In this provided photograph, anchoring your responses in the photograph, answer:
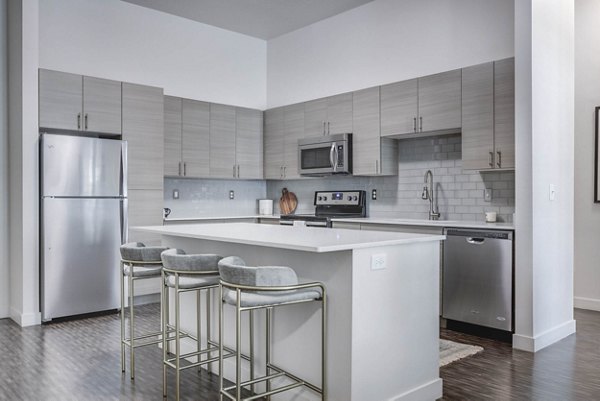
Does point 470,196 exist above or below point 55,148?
below

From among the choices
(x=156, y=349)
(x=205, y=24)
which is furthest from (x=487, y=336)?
(x=205, y=24)

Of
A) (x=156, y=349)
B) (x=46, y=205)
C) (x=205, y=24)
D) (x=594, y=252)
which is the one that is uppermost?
(x=205, y=24)

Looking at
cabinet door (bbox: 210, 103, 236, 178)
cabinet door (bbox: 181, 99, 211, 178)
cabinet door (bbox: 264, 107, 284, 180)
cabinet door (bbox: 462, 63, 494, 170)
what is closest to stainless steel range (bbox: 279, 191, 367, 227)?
cabinet door (bbox: 264, 107, 284, 180)

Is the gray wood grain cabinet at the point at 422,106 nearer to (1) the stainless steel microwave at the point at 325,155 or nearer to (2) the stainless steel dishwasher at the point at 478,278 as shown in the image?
(1) the stainless steel microwave at the point at 325,155

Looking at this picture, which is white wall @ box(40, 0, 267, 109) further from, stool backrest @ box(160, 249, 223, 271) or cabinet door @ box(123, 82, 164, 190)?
stool backrest @ box(160, 249, 223, 271)

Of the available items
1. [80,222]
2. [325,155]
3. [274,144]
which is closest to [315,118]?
[325,155]

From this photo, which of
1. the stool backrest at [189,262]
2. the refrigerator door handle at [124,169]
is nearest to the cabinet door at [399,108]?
the refrigerator door handle at [124,169]

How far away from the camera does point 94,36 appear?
5160 mm

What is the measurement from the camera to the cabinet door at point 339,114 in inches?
213

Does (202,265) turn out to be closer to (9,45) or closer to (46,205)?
A: (46,205)

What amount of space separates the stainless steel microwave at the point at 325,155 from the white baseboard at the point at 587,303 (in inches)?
108

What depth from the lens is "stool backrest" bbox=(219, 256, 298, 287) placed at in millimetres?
2229

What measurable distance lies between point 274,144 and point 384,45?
190 centimetres

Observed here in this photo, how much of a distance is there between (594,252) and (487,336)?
187cm
